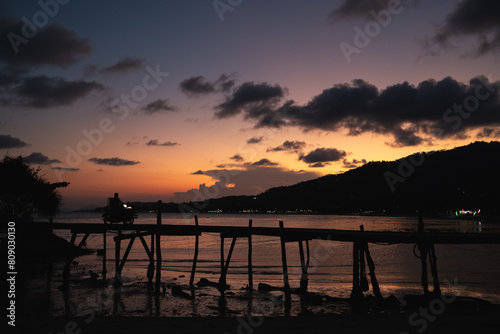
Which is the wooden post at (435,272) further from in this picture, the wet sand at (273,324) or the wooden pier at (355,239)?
the wet sand at (273,324)

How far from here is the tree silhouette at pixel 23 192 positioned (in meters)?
→ 28.2

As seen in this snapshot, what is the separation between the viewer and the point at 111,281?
20.7m

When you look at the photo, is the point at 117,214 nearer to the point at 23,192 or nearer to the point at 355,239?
the point at 23,192

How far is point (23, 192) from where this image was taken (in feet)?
96.2

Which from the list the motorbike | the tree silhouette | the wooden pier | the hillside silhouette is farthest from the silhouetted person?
the hillside silhouette

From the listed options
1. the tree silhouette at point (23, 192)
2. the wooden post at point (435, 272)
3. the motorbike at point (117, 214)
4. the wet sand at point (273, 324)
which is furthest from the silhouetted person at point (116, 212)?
the wooden post at point (435, 272)

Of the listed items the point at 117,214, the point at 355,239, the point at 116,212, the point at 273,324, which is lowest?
the point at 273,324

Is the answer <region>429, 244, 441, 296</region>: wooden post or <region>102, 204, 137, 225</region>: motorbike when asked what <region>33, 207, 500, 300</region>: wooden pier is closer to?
<region>429, 244, 441, 296</region>: wooden post

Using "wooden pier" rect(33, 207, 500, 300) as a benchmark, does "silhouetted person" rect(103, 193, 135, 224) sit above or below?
→ above

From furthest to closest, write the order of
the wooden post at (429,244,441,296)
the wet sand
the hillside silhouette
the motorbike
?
the hillside silhouette, the motorbike, the wooden post at (429,244,441,296), the wet sand

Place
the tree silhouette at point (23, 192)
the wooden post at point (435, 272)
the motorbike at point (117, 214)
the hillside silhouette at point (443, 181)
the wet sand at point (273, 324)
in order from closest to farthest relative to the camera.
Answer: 1. the wet sand at point (273, 324)
2. the wooden post at point (435, 272)
3. the motorbike at point (117, 214)
4. the tree silhouette at point (23, 192)
5. the hillside silhouette at point (443, 181)

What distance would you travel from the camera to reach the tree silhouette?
28.2 meters

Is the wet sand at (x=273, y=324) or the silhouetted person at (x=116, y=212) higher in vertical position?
the silhouetted person at (x=116, y=212)

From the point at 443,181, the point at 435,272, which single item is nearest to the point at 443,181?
the point at 443,181
